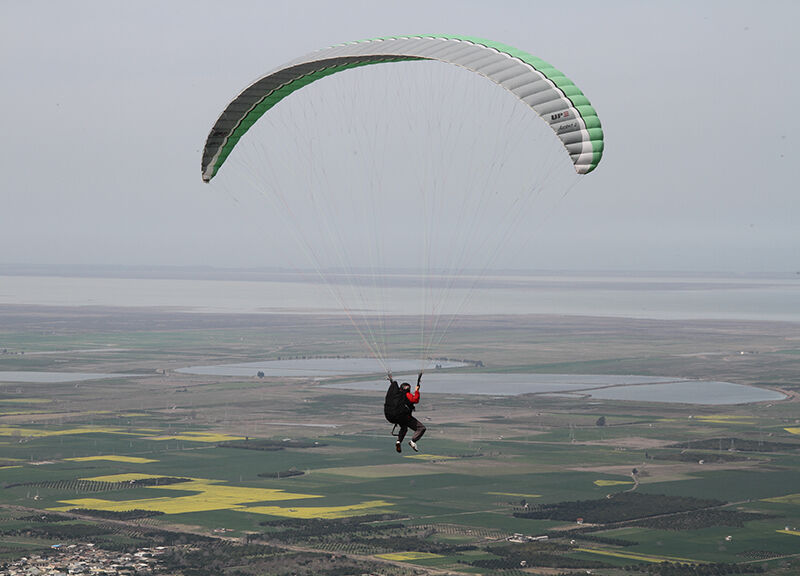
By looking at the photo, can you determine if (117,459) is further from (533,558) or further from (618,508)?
(533,558)

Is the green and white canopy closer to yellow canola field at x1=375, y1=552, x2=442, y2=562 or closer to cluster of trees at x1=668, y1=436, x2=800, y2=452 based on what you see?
yellow canola field at x1=375, y1=552, x2=442, y2=562

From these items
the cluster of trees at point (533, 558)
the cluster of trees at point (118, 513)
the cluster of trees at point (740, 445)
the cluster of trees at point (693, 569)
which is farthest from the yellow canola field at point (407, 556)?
the cluster of trees at point (740, 445)

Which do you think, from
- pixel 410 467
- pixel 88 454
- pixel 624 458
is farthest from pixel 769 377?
pixel 88 454

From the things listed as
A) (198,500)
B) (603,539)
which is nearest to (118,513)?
(198,500)

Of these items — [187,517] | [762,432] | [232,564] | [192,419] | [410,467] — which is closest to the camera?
[232,564]

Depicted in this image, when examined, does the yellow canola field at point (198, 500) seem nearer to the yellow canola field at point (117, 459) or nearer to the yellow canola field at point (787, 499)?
the yellow canola field at point (117, 459)

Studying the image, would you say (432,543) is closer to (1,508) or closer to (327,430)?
(1,508)
